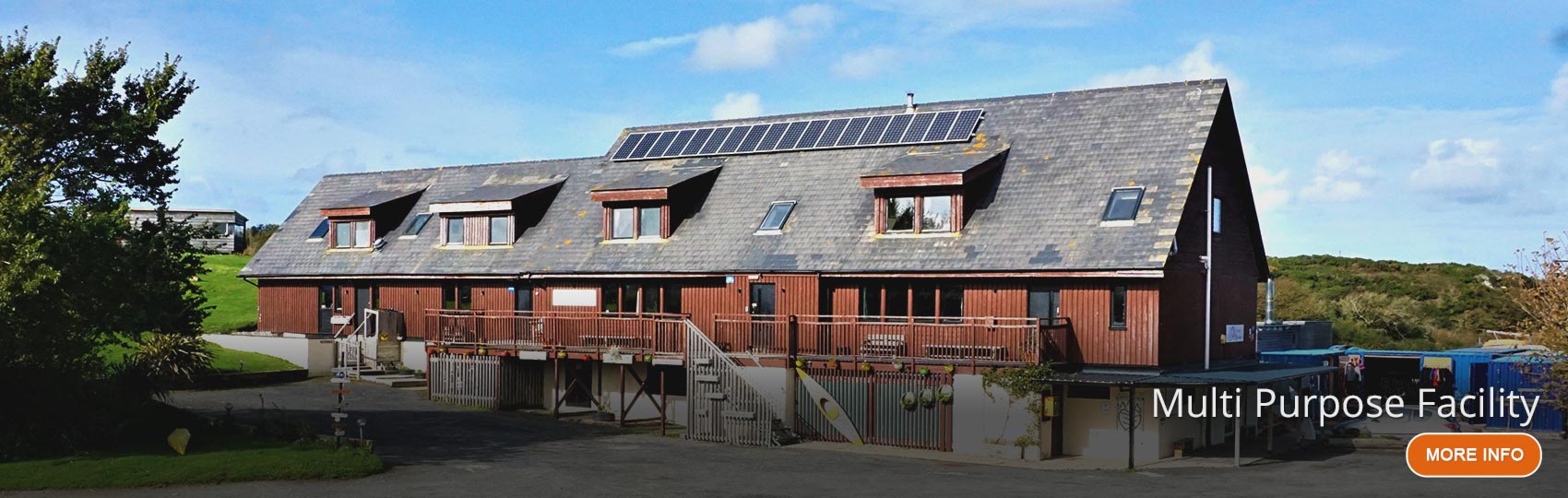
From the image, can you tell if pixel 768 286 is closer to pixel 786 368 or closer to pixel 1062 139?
pixel 786 368

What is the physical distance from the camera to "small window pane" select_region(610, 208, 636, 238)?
3706 cm

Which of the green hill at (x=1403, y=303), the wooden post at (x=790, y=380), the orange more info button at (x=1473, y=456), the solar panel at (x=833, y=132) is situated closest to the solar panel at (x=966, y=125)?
the solar panel at (x=833, y=132)

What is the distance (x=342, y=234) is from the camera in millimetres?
44938

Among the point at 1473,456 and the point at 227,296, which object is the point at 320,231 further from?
the point at 1473,456

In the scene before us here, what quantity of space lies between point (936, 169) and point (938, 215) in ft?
3.87

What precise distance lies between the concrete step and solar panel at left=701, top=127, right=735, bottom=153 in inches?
447

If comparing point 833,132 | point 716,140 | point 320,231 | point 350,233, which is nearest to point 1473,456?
point 833,132

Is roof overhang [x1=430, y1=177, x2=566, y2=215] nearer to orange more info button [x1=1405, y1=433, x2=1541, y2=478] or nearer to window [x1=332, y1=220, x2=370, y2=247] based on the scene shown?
window [x1=332, y1=220, x2=370, y2=247]

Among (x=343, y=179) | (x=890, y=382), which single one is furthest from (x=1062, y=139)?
(x=343, y=179)

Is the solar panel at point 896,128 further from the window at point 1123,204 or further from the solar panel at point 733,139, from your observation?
the window at point 1123,204

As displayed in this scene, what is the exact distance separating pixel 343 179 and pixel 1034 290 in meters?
30.1

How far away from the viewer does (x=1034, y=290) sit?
29922mm

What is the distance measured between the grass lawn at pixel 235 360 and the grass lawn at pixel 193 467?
15579mm

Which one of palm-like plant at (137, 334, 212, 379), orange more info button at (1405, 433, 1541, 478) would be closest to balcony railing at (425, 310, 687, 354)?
palm-like plant at (137, 334, 212, 379)
